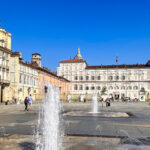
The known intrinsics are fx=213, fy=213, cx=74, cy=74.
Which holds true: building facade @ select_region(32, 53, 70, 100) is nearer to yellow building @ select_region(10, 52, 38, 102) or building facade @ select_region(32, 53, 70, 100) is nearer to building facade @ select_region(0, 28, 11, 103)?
yellow building @ select_region(10, 52, 38, 102)

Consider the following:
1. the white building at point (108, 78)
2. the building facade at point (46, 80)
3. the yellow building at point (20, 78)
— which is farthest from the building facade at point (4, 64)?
the white building at point (108, 78)

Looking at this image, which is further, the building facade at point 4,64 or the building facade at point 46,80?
the building facade at point 46,80

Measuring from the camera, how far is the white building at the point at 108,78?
89.6 meters

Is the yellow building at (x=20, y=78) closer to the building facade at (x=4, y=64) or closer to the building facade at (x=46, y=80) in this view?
the building facade at (x=4, y=64)

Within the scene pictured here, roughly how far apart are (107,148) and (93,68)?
8894 centimetres

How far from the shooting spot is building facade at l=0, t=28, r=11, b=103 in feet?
127

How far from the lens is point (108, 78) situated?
9362 centimetres

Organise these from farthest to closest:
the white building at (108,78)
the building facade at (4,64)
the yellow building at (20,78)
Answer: the white building at (108,78) < the yellow building at (20,78) < the building facade at (4,64)

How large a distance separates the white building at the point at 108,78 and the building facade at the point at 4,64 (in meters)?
53.2

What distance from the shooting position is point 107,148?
21.8 feet

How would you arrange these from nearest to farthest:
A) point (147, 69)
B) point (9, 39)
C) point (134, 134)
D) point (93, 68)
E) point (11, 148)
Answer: point (11, 148) → point (134, 134) → point (9, 39) → point (147, 69) → point (93, 68)

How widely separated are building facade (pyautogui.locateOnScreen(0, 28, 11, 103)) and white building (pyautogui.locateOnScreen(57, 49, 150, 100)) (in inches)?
2094

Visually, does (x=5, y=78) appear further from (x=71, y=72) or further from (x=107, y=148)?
(x=71, y=72)

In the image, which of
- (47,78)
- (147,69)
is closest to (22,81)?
(47,78)
